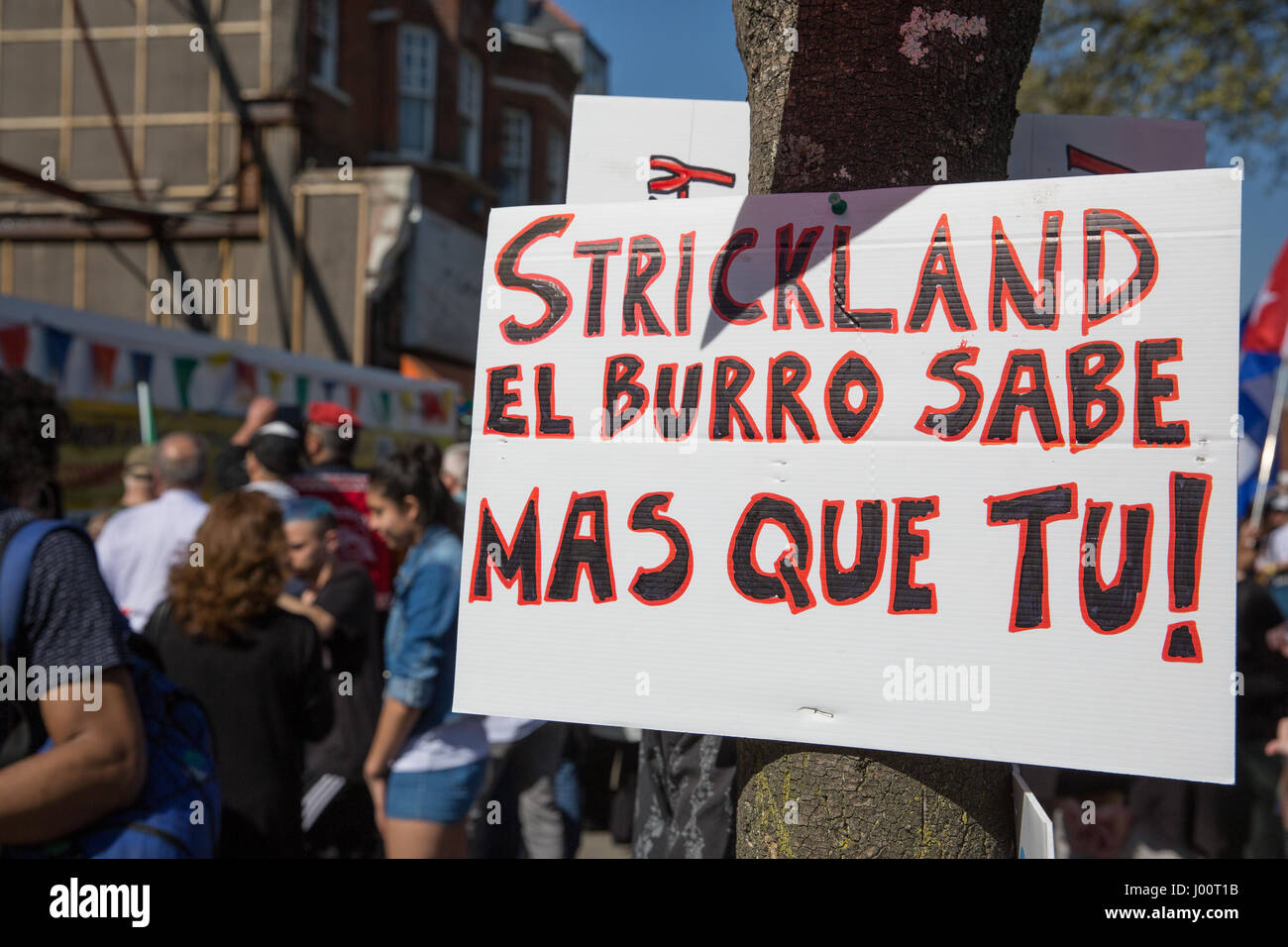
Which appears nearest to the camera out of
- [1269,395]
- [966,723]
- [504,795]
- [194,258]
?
[966,723]

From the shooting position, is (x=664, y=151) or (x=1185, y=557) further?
(x=664, y=151)

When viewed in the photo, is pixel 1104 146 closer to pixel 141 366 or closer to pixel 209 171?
pixel 141 366

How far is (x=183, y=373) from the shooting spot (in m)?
6.59

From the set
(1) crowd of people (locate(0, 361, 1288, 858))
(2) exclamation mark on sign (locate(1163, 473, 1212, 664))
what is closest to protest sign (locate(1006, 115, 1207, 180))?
A: (2) exclamation mark on sign (locate(1163, 473, 1212, 664))

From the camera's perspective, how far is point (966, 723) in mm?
1335

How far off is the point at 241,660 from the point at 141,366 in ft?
12.9

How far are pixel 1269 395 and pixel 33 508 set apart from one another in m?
6.51

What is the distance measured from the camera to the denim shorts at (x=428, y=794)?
3.31 m

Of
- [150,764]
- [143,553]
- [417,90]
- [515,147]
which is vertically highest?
[515,147]

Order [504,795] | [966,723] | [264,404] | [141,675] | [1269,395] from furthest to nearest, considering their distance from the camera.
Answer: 1. [1269,395]
2. [264,404]
3. [504,795]
4. [141,675]
5. [966,723]

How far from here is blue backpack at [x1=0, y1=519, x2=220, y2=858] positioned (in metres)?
1.83

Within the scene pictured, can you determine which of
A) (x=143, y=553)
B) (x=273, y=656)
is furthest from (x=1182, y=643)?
(x=143, y=553)
